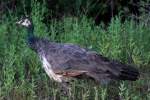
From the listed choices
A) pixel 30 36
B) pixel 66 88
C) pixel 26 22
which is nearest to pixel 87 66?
pixel 66 88

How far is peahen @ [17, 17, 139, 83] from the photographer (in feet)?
21.2

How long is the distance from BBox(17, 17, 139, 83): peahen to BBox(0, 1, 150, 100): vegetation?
0.52 feet

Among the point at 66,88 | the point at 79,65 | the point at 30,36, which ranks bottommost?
the point at 66,88

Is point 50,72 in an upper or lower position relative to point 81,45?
lower

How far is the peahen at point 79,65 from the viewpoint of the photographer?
6473 mm

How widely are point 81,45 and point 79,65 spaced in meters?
1.46

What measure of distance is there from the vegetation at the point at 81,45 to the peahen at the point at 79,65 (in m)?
0.16

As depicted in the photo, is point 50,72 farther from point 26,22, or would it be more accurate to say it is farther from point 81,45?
point 81,45

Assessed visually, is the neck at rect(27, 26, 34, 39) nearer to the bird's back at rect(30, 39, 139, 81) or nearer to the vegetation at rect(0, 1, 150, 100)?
the vegetation at rect(0, 1, 150, 100)

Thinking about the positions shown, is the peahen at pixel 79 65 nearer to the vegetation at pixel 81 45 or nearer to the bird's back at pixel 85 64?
the bird's back at pixel 85 64

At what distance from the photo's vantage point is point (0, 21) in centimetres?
985

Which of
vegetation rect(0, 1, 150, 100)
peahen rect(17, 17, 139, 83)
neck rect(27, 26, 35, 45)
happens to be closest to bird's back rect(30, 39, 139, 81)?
peahen rect(17, 17, 139, 83)

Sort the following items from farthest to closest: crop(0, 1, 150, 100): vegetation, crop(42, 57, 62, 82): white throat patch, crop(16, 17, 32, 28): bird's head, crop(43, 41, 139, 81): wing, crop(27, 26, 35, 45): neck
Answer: crop(16, 17, 32, 28): bird's head, crop(27, 26, 35, 45): neck, crop(0, 1, 150, 100): vegetation, crop(42, 57, 62, 82): white throat patch, crop(43, 41, 139, 81): wing

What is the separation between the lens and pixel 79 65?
6535 millimetres
